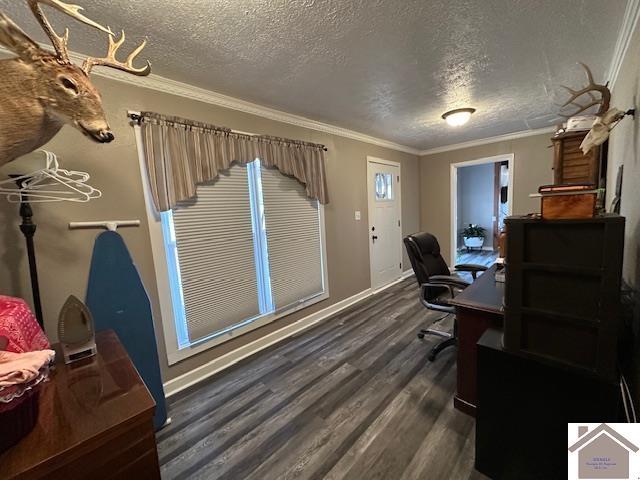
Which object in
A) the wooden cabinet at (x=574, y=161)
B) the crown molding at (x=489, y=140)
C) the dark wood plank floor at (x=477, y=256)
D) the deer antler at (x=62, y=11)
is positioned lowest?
the dark wood plank floor at (x=477, y=256)

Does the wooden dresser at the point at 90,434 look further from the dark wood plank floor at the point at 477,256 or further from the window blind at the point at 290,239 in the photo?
the dark wood plank floor at the point at 477,256

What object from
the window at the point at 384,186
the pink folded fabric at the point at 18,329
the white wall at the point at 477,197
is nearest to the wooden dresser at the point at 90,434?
the pink folded fabric at the point at 18,329

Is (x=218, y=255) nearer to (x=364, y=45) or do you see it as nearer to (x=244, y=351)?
(x=244, y=351)

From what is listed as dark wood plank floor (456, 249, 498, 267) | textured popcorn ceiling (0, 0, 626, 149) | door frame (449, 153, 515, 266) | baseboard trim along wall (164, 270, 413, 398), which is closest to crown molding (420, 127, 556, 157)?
door frame (449, 153, 515, 266)

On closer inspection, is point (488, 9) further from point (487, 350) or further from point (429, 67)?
point (487, 350)

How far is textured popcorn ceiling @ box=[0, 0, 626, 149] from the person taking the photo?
1.35m

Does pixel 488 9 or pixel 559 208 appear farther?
pixel 488 9

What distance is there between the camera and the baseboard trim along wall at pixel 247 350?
2135 mm

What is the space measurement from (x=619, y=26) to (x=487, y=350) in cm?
211

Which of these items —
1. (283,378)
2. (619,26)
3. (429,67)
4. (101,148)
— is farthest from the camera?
(283,378)

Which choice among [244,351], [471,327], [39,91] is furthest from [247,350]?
Result: [39,91]

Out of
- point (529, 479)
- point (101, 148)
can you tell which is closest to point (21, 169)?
point (101, 148)

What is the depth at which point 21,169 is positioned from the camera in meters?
1.37

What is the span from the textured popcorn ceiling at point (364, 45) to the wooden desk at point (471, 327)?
1640 mm
